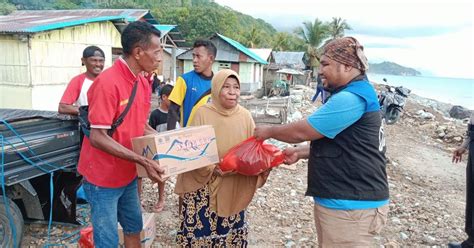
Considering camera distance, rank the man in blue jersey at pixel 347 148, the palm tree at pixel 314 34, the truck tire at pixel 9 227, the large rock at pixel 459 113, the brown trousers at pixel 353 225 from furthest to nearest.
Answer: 1. the palm tree at pixel 314 34
2. the large rock at pixel 459 113
3. the truck tire at pixel 9 227
4. the brown trousers at pixel 353 225
5. the man in blue jersey at pixel 347 148

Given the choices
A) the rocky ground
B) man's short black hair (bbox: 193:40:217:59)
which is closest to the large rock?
the rocky ground

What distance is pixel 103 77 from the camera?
7.34ft

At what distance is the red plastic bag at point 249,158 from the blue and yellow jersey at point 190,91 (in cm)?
126

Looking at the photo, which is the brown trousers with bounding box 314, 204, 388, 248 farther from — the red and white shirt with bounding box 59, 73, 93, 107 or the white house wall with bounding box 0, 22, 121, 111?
the white house wall with bounding box 0, 22, 121, 111

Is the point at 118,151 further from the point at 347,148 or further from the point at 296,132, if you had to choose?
the point at 347,148

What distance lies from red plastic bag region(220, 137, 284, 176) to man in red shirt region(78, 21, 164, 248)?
0.59 m

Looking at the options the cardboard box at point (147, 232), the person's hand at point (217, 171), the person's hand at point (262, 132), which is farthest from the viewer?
the cardboard box at point (147, 232)

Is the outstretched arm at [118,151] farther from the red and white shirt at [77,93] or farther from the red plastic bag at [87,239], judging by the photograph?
the red and white shirt at [77,93]

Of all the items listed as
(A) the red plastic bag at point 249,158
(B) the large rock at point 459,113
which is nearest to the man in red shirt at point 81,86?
(A) the red plastic bag at point 249,158

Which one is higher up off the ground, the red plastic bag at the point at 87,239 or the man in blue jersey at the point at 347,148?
the man in blue jersey at the point at 347,148

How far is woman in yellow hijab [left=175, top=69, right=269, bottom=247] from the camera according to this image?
110 inches

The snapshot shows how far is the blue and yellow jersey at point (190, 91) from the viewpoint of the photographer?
3775mm

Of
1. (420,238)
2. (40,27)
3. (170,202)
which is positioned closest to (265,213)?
(170,202)

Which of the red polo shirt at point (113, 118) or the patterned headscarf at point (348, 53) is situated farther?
the red polo shirt at point (113, 118)
